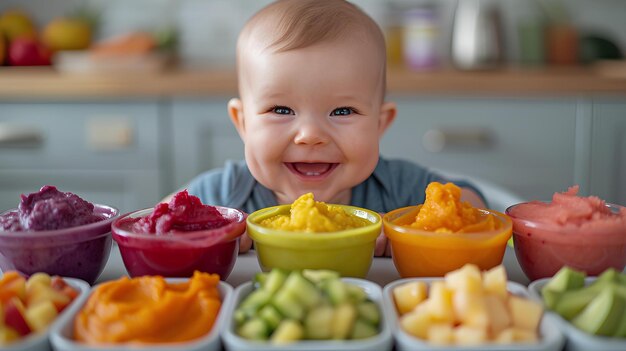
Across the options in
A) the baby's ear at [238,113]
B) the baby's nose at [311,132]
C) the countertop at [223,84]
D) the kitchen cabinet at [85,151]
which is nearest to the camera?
the baby's nose at [311,132]

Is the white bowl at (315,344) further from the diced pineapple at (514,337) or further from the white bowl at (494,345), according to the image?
the diced pineapple at (514,337)

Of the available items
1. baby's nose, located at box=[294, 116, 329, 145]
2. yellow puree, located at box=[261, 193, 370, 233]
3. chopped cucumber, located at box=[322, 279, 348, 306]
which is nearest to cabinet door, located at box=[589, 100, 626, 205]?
baby's nose, located at box=[294, 116, 329, 145]

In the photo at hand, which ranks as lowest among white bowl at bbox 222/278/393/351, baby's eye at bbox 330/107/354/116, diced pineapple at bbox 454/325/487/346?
white bowl at bbox 222/278/393/351

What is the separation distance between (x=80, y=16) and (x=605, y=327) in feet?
10.2

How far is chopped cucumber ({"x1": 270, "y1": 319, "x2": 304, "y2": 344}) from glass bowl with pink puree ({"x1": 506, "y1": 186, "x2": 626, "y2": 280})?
0.40m

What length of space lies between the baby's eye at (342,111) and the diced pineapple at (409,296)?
1.39 ft

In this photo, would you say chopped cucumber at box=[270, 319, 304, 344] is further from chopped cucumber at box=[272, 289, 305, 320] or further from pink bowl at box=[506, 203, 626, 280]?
pink bowl at box=[506, 203, 626, 280]

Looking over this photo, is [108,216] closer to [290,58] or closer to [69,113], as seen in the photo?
[290,58]

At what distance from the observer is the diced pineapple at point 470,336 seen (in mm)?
690

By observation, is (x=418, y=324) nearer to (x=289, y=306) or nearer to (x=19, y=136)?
(x=289, y=306)

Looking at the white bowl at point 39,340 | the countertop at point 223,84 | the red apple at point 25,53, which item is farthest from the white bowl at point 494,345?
the red apple at point 25,53

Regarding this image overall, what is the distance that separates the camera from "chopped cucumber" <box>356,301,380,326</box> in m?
0.74

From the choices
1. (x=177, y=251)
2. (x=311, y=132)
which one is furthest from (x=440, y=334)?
(x=311, y=132)

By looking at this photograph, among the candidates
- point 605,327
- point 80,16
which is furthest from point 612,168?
point 80,16
